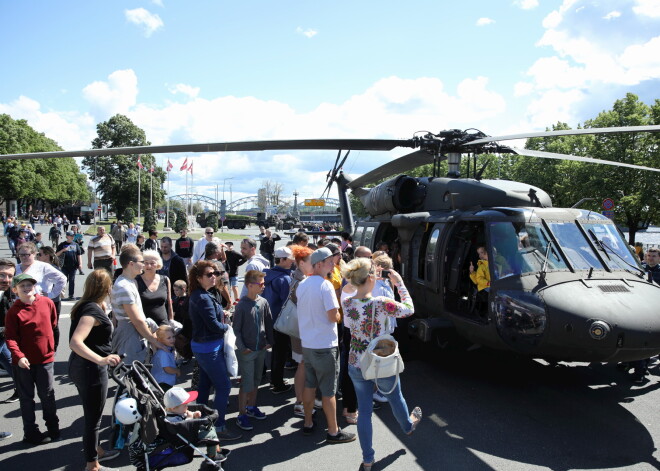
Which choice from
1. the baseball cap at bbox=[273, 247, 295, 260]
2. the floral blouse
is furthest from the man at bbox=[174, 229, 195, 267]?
the floral blouse

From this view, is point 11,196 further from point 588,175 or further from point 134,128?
point 588,175

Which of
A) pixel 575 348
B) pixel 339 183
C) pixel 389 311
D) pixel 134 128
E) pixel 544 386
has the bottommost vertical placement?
pixel 544 386

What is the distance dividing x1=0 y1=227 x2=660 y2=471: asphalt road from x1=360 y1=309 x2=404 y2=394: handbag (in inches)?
32.1

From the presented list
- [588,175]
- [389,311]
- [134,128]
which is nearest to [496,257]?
[389,311]

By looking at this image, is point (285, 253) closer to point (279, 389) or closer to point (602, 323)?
point (279, 389)

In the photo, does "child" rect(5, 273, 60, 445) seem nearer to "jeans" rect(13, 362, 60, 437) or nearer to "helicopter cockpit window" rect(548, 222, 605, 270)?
"jeans" rect(13, 362, 60, 437)

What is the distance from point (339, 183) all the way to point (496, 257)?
641cm

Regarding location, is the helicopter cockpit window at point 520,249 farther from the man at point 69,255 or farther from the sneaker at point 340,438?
the man at point 69,255

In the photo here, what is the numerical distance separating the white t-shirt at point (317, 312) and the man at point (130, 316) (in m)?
1.30

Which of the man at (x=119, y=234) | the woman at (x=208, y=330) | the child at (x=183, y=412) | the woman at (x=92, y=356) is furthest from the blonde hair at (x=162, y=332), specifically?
the man at (x=119, y=234)

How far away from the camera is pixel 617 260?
5461mm

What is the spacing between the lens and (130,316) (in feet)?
13.4

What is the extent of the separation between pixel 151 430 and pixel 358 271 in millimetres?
1915

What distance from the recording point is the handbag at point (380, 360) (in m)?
3.77
